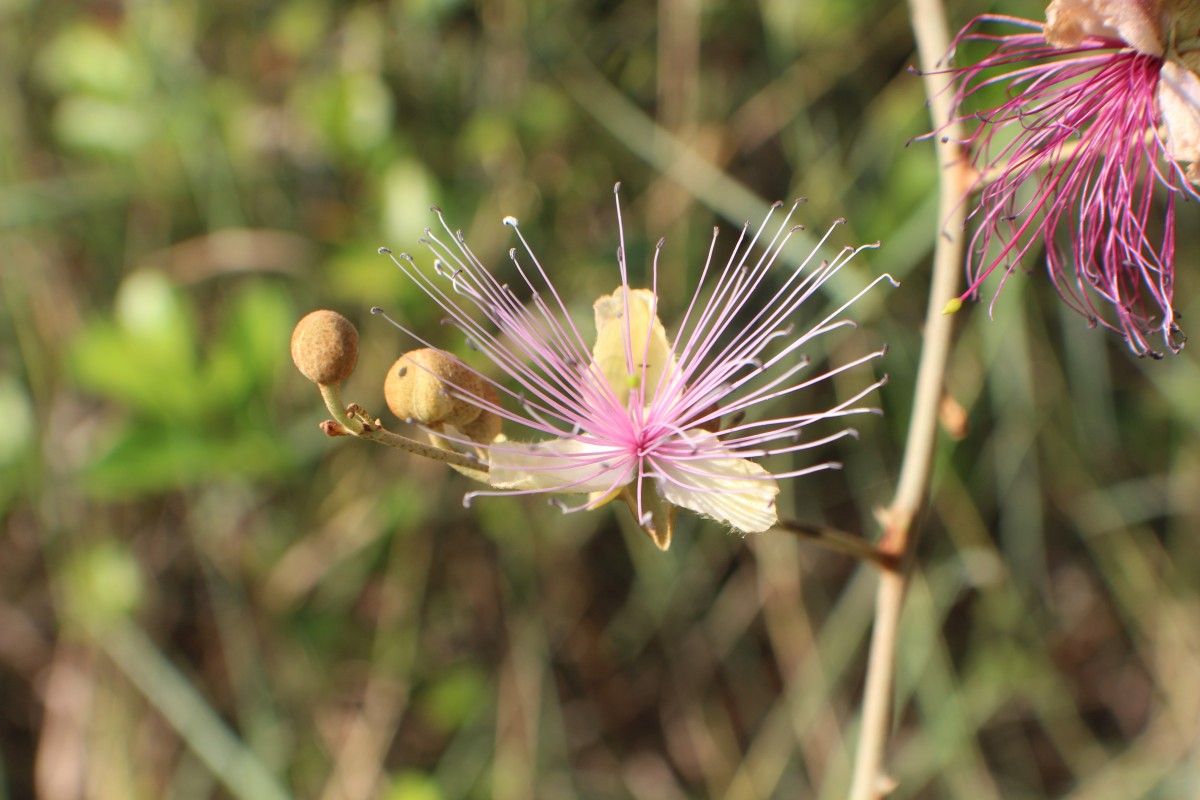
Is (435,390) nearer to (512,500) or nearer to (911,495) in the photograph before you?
(911,495)

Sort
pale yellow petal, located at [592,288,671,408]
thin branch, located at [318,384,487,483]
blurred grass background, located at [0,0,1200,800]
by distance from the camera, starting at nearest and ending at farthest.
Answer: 1. thin branch, located at [318,384,487,483]
2. pale yellow petal, located at [592,288,671,408]
3. blurred grass background, located at [0,0,1200,800]

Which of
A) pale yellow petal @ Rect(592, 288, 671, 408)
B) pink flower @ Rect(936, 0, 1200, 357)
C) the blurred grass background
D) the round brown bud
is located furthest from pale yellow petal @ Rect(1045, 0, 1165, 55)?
the blurred grass background

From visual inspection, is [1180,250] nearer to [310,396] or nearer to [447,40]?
[447,40]

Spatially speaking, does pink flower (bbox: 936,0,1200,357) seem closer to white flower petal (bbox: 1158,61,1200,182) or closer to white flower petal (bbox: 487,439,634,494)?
white flower petal (bbox: 1158,61,1200,182)

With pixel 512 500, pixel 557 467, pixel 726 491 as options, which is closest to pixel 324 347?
pixel 557 467

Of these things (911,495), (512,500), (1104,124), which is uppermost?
(1104,124)

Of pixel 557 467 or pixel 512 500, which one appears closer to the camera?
pixel 557 467

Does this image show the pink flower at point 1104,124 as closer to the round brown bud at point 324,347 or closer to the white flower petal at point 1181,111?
the white flower petal at point 1181,111
